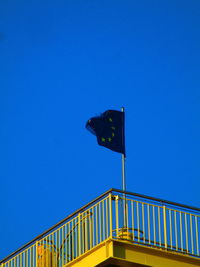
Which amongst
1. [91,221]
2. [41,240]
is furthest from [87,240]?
[41,240]

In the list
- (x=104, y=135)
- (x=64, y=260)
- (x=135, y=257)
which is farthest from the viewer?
(x=104, y=135)

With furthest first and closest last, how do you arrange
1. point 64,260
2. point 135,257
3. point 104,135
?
point 104,135
point 64,260
point 135,257

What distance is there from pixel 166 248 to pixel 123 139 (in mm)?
4807

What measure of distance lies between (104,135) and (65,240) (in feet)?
12.3

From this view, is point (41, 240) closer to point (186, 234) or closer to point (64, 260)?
point (64, 260)

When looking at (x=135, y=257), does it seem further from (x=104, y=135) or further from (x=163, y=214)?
(x=104, y=135)

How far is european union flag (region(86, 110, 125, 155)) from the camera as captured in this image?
29.8 meters

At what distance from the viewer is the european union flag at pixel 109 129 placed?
29.8 m

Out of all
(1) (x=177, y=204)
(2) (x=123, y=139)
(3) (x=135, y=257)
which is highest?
(2) (x=123, y=139)

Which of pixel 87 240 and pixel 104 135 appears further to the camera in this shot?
pixel 104 135

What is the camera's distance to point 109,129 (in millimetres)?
30000

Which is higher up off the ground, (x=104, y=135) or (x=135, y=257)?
(x=104, y=135)

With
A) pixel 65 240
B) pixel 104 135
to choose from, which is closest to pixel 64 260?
pixel 65 240

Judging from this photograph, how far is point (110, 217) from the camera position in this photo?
25.9 metres
